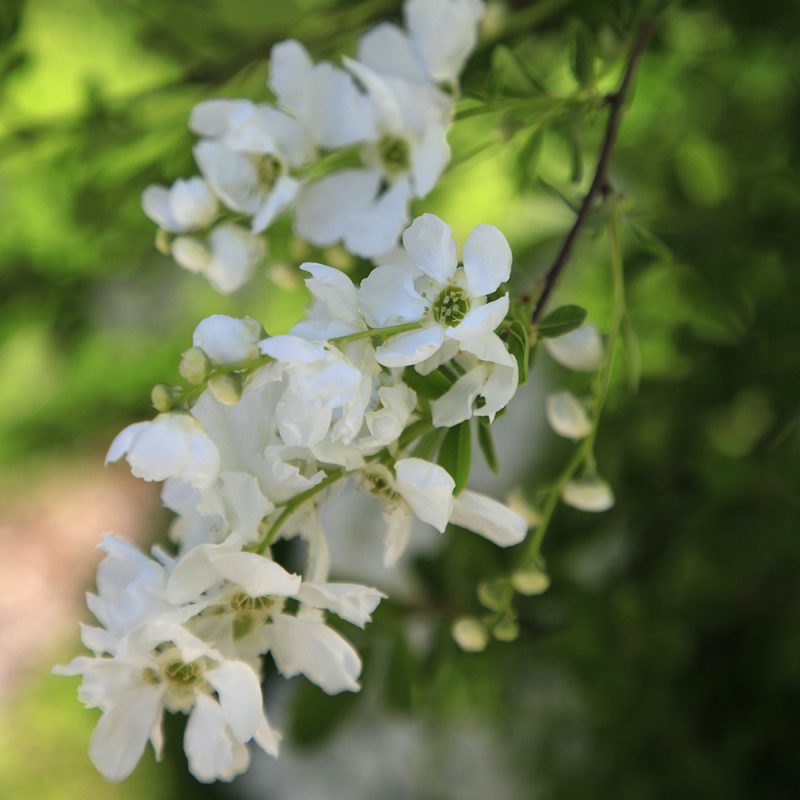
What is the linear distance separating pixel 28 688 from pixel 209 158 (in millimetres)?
993

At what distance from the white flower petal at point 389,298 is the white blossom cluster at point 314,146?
8 centimetres

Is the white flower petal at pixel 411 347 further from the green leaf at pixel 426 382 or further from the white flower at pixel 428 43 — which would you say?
the white flower at pixel 428 43

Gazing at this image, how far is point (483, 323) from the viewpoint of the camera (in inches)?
11.1

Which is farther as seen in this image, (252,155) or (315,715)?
(315,715)

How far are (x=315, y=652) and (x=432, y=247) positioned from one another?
144mm

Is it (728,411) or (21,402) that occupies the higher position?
(728,411)

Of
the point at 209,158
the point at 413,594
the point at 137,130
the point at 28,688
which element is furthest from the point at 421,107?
the point at 28,688

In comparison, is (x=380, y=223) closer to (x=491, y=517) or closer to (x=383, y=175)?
(x=383, y=175)

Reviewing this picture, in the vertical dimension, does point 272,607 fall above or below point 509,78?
below

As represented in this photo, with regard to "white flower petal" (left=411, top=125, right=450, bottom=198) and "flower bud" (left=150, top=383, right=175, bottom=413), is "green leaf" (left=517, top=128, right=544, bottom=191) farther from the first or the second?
"flower bud" (left=150, top=383, right=175, bottom=413)

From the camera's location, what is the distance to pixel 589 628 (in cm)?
60

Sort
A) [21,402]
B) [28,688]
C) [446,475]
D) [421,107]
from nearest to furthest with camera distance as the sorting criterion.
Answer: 1. [446,475]
2. [421,107]
3. [21,402]
4. [28,688]

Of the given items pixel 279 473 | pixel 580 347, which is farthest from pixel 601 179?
pixel 279 473

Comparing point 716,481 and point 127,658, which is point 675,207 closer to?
point 716,481
